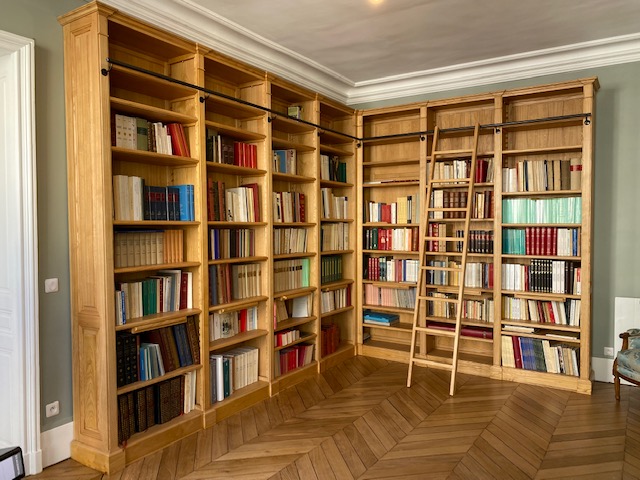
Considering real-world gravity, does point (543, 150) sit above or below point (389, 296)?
above

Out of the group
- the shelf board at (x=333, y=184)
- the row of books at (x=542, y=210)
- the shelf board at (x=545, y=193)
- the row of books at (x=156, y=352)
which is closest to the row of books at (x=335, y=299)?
the shelf board at (x=333, y=184)

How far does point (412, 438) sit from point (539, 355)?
176 centimetres

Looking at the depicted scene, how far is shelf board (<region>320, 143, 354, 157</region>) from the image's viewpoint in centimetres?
491

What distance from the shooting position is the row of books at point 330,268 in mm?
4895

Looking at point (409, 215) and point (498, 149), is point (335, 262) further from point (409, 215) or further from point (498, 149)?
point (498, 149)

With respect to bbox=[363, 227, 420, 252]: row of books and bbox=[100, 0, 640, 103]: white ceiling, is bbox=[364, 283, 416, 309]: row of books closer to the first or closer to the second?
bbox=[363, 227, 420, 252]: row of books

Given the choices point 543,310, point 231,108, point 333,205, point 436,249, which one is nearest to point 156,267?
point 231,108

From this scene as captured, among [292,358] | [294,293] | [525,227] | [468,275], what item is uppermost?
[525,227]

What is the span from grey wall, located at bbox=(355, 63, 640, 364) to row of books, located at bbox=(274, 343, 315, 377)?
106 inches

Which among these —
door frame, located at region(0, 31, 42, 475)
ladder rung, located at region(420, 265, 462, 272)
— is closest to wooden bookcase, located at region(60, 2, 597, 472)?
door frame, located at region(0, 31, 42, 475)

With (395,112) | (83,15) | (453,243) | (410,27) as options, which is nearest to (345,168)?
(395,112)

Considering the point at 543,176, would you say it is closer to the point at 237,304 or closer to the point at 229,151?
the point at 229,151

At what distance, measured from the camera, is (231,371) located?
382cm

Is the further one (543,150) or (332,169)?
(332,169)
